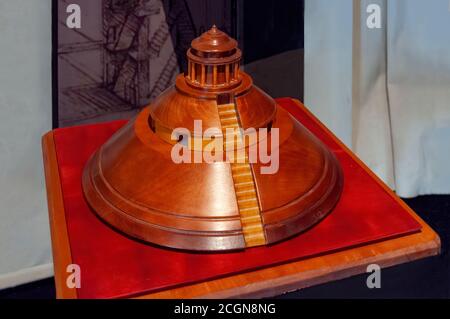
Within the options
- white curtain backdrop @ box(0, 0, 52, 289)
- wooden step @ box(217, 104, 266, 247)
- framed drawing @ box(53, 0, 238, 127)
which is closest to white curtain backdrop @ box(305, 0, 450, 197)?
framed drawing @ box(53, 0, 238, 127)

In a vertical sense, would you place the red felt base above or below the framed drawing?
below

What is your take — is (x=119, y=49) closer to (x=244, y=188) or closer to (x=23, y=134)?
(x=23, y=134)

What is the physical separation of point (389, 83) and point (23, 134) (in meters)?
0.98

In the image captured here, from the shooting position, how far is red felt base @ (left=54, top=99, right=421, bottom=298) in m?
0.80

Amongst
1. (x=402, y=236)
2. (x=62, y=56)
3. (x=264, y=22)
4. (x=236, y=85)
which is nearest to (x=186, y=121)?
(x=236, y=85)

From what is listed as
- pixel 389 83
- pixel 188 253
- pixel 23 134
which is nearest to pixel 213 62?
pixel 188 253

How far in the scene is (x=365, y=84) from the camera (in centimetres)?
176

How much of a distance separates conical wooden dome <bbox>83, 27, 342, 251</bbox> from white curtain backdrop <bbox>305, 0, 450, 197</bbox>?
704mm

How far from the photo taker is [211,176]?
0.86 m

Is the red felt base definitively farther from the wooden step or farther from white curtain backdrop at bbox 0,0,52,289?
white curtain backdrop at bbox 0,0,52,289

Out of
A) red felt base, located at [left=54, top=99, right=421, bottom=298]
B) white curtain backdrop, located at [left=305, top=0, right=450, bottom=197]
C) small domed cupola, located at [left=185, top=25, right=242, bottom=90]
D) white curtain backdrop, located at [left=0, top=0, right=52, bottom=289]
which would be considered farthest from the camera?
white curtain backdrop, located at [left=305, top=0, right=450, bottom=197]

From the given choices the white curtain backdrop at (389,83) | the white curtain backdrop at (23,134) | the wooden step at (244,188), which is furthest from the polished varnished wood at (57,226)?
the white curtain backdrop at (389,83)

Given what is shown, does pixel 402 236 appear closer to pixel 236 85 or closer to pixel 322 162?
pixel 322 162
